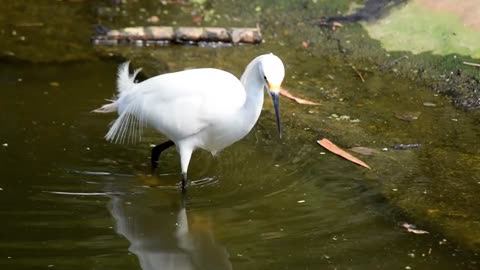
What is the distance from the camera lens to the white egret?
4844 millimetres

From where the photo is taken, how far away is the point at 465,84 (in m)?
6.59

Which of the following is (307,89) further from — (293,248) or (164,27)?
(293,248)

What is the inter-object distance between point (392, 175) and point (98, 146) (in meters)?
1.89

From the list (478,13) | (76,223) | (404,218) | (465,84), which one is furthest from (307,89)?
(76,223)

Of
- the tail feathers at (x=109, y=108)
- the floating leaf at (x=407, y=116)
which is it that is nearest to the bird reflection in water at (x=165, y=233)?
the tail feathers at (x=109, y=108)

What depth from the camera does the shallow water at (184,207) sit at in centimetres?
441

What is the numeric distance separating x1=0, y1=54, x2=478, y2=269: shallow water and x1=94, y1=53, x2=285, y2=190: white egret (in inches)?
10.6

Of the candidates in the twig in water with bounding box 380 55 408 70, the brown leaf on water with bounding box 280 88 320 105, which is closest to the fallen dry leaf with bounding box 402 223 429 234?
the brown leaf on water with bounding box 280 88 320 105

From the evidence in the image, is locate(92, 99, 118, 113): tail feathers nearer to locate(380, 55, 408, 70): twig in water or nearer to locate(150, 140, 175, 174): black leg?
locate(150, 140, 175, 174): black leg

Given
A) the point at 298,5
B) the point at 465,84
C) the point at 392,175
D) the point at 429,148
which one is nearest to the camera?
the point at 392,175

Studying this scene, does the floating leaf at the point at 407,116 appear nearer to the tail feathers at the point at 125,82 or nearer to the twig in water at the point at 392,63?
the twig in water at the point at 392,63

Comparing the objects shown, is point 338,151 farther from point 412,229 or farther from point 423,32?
point 423,32

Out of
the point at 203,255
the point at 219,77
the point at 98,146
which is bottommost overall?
the point at 203,255

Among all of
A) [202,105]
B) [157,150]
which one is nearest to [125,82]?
[157,150]
